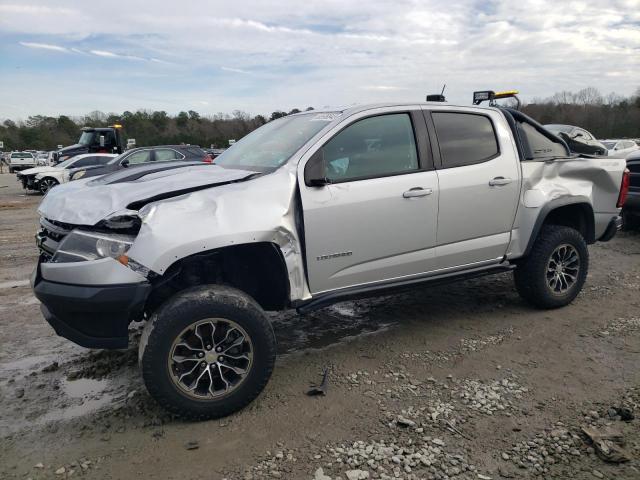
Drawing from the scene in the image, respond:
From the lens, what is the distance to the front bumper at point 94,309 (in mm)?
2797

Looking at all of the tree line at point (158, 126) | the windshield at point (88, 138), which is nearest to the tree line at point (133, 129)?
the tree line at point (158, 126)

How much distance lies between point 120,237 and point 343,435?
1739 millimetres

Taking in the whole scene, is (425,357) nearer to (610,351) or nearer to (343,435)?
(343,435)

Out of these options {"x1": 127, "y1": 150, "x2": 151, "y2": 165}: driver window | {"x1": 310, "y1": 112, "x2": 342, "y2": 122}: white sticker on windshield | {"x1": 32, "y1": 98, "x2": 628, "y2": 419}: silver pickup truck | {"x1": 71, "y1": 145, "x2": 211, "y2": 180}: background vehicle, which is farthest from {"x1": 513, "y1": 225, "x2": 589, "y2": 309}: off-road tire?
{"x1": 127, "y1": 150, "x2": 151, "y2": 165}: driver window

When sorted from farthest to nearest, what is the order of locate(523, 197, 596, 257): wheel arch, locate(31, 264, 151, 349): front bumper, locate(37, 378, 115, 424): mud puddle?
locate(523, 197, 596, 257): wheel arch < locate(37, 378, 115, 424): mud puddle < locate(31, 264, 151, 349): front bumper

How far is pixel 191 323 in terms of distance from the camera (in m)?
2.95

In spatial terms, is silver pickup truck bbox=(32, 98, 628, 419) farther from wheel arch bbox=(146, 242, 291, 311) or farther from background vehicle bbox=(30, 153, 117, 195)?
background vehicle bbox=(30, 153, 117, 195)

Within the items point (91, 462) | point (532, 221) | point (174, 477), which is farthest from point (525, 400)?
point (91, 462)

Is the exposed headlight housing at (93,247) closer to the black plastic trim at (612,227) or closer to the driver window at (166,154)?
the black plastic trim at (612,227)

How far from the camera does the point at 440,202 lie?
3.92 meters

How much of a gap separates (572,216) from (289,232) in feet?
10.7

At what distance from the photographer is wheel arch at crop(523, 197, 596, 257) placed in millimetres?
4566

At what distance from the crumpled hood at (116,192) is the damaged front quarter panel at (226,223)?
0.39ft

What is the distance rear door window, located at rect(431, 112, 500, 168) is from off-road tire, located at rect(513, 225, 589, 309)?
1.00m
